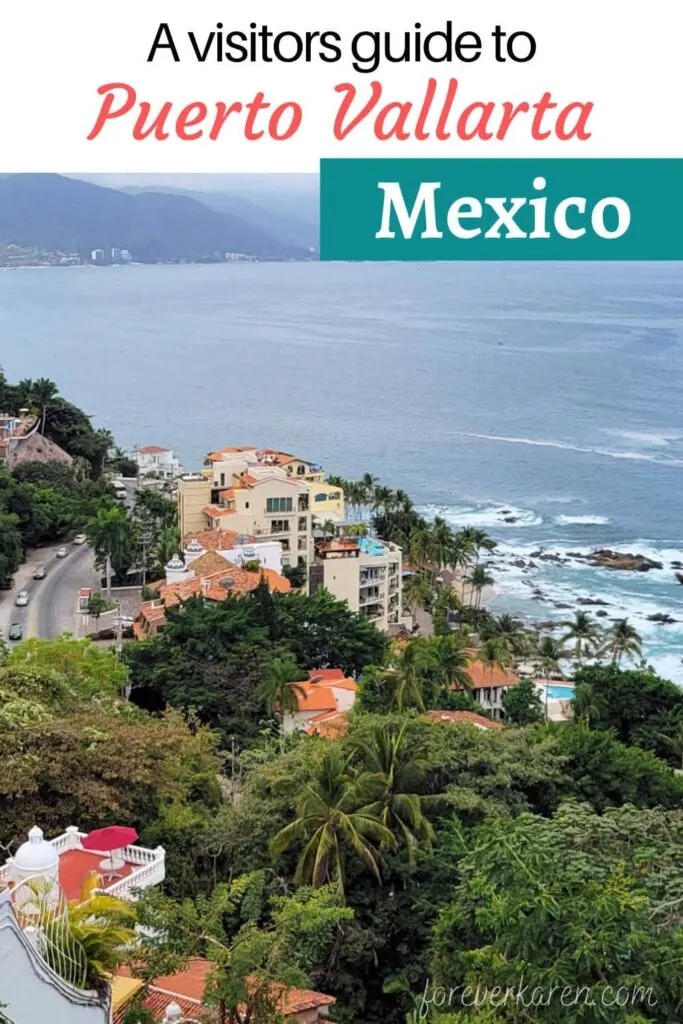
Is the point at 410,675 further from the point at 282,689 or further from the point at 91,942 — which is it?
the point at 91,942

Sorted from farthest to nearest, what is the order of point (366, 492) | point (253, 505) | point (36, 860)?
point (366, 492), point (253, 505), point (36, 860)

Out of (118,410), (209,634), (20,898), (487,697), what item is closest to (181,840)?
(20,898)

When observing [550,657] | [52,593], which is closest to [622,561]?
[550,657]

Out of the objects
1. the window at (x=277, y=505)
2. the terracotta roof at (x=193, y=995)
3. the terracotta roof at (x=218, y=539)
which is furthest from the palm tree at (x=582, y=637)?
the terracotta roof at (x=193, y=995)

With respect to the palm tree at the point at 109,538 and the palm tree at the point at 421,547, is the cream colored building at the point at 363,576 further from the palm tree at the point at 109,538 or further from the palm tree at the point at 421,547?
the palm tree at the point at 109,538

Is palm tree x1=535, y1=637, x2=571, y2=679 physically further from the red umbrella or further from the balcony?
the red umbrella

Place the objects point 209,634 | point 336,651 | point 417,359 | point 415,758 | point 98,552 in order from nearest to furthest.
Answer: point 415,758, point 209,634, point 336,651, point 98,552, point 417,359

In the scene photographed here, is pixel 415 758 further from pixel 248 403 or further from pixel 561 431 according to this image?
pixel 248 403

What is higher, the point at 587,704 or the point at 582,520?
the point at 582,520
